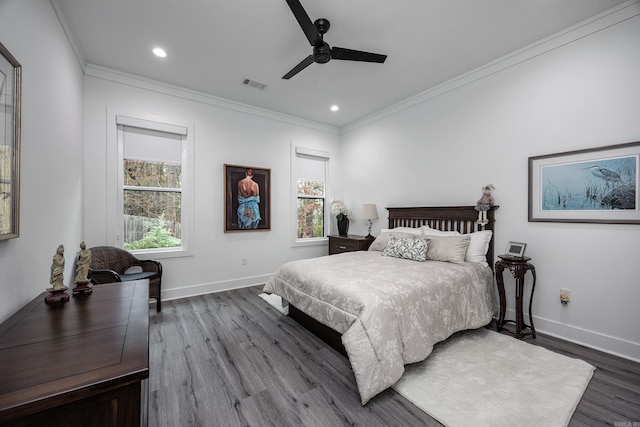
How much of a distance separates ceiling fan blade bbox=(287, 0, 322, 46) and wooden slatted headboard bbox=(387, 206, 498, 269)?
260 cm

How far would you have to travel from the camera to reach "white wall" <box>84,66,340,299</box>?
3.29m

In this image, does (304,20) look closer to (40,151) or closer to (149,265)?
(40,151)

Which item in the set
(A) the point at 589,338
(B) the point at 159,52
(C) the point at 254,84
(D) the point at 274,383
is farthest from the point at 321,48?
(A) the point at 589,338

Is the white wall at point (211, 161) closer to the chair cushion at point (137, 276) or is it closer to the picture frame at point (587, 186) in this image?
the chair cushion at point (137, 276)

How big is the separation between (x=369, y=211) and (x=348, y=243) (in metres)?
0.66

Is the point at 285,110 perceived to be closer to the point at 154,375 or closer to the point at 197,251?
the point at 197,251

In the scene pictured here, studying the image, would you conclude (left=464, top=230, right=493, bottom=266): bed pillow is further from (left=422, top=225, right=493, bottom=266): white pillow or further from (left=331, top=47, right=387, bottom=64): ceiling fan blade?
(left=331, top=47, right=387, bottom=64): ceiling fan blade

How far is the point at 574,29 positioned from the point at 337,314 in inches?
137

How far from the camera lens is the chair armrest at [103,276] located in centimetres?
273

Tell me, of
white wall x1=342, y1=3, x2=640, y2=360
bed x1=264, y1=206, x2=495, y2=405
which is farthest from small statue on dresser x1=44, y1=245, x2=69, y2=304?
white wall x1=342, y1=3, x2=640, y2=360

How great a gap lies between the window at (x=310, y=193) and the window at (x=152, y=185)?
1.91 meters

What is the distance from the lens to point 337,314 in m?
2.14

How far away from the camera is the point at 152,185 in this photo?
371cm

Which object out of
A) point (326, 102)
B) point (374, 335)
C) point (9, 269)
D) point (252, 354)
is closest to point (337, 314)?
point (374, 335)
